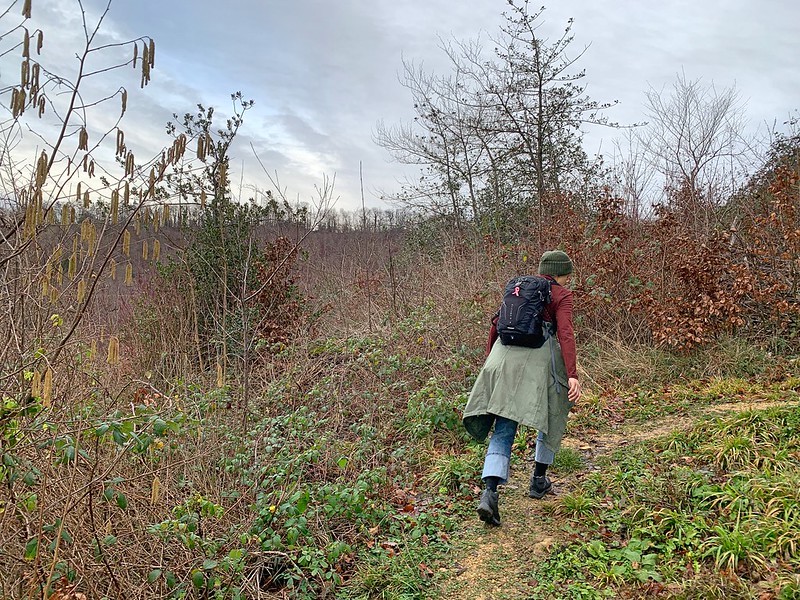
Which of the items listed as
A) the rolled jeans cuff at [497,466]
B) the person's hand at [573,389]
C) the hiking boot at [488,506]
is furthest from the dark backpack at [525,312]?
the hiking boot at [488,506]

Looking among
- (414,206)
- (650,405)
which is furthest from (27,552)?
(414,206)

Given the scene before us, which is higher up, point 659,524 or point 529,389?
point 529,389

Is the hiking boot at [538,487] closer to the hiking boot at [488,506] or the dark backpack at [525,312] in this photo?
the hiking boot at [488,506]

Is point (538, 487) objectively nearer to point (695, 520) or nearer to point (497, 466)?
point (497, 466)

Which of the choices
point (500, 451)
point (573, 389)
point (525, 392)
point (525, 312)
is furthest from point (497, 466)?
point (525, 312)

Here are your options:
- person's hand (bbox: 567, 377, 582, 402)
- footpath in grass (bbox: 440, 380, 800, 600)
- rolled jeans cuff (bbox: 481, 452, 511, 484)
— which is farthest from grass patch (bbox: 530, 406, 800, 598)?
person's hand (bbox: 567, 377, 582, 402)

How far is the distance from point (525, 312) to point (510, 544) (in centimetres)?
152

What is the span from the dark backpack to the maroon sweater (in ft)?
0.22

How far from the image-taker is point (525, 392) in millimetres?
3523

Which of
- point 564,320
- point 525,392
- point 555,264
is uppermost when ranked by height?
point 555,264

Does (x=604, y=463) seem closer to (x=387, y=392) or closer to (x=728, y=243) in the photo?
(x=387, y=392)

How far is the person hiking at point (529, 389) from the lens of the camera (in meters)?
3.49

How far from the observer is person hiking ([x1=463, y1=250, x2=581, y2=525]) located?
11.5ft

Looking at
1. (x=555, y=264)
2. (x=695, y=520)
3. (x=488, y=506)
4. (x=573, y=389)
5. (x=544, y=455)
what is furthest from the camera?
(x=544, y=455)
